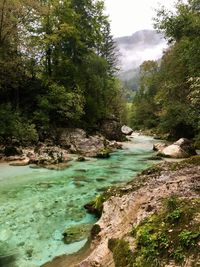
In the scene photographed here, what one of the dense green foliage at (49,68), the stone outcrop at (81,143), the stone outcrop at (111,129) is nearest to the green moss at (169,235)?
the stone outcrop at (81,143)

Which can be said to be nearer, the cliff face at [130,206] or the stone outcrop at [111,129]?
the cliff face at [130,206]

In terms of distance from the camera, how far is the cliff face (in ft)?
23.0

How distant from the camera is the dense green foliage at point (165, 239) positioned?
18.8ft

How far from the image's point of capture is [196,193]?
798 centimetres

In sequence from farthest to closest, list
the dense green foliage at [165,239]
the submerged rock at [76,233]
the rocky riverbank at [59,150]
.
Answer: the rocky riverbank at [59,150] → the submerged rock at [76,233] → the dense green foliage at [165,239]

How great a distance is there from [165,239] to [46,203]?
259 inches

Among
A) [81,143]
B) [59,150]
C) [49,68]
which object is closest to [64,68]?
[49,68]

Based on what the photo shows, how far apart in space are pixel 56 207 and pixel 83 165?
8908 millimetres

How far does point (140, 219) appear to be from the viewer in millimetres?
7598

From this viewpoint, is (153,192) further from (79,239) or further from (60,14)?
(60,14)

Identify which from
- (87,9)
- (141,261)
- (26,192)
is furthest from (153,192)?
(87,9)

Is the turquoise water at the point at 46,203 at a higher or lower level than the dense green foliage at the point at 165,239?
lower

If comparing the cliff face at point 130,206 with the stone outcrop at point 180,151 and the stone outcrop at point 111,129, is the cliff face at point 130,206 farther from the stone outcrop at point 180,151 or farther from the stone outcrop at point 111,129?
the stone outcrop at point 111,129

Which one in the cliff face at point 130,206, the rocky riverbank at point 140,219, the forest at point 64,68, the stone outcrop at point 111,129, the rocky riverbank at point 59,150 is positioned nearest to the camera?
the rocky riverbank at point 140,219
